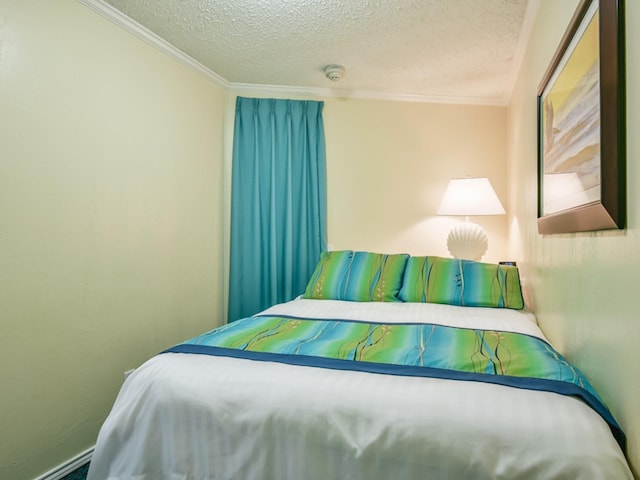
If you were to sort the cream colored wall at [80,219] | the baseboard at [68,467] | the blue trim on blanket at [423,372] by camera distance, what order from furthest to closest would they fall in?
the baseboard at [68,467]
the cream colored wall at [80,219]
the blue trim on blanket at [423,372]

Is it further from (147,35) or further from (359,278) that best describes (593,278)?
(147,35)

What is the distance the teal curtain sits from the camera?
3158 millimetres

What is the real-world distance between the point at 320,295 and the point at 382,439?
1542 millimetres

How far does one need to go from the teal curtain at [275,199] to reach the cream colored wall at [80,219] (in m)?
0.52

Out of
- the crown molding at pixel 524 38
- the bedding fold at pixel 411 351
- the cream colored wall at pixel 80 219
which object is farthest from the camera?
the crown molding at pixel 524 38

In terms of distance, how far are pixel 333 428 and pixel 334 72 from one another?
245 cm

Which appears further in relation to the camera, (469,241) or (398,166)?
(398,166)

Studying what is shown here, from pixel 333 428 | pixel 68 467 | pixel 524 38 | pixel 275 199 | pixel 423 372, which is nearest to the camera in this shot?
pixel 333 428

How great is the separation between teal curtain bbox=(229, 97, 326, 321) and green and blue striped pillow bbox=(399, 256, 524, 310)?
99cm

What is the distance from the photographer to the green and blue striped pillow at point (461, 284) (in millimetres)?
2246

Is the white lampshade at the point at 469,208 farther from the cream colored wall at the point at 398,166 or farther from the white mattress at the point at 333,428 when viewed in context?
the white mattress at the point at 333,428

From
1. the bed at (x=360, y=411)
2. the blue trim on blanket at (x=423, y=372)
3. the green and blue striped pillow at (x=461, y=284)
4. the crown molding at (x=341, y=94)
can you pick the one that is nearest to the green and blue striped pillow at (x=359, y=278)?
the green and blue striped pillow at (x=461, y=284)

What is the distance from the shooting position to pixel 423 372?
1180mm

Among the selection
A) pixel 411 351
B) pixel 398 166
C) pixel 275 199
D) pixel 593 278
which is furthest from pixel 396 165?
pixel 593 278
